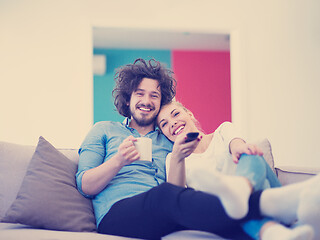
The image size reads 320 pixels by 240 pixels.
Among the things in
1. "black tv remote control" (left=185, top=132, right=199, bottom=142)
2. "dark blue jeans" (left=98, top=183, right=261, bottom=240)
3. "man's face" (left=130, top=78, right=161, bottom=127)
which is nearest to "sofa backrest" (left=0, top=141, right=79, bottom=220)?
"dark blue jeans" (left=98, top=183, right=261, bottom=240)

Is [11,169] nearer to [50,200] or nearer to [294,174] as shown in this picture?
[50,200]

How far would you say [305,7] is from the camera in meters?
3.98

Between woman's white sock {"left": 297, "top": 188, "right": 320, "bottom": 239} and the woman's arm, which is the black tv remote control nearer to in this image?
the woman's arm

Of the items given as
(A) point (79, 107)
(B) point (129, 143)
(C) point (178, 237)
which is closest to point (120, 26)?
(A) point (79, 107)

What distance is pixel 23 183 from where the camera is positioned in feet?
5.14

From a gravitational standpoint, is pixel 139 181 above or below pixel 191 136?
below

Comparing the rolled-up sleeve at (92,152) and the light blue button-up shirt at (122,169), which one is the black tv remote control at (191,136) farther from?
the rolled-up sleeve at (92,152)

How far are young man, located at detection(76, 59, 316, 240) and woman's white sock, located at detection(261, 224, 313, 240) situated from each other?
70 mm

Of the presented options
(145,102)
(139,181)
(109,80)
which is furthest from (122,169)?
(109,80)

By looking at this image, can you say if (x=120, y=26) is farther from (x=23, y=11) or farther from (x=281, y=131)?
(x=281, y=131)

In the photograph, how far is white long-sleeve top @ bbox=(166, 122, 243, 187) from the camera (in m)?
1.59

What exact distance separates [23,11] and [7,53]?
0.46 metres

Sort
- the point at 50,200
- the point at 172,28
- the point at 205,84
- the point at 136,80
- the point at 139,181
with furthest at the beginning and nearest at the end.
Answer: the point at 205,84
the point at 172,28
the point at 136,80
the point at 139,181
the point at 50,200

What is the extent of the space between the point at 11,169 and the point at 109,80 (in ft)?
12.4
